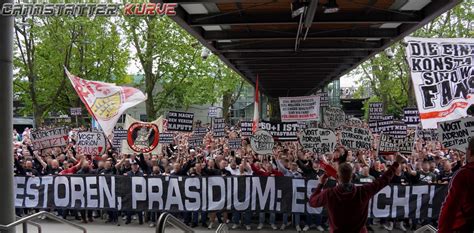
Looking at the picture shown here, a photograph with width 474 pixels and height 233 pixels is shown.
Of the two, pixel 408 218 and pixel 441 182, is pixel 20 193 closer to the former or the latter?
pixel 408 218

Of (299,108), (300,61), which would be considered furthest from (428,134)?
(300,61)

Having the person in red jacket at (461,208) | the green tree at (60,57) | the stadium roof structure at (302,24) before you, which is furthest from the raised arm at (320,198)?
the green tree at (60,57)

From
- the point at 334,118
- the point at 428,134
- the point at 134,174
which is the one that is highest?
the point at 334,118

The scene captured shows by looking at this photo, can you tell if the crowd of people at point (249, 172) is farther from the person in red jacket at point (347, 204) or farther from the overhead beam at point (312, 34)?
the person in red jacket at point (347, 204)

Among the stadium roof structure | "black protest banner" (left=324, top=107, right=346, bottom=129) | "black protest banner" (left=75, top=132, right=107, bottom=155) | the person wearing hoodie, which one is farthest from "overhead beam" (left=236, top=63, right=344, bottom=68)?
"black protest banner" (left=75, top=132, right=107, bottom=155)

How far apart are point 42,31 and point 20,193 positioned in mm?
23902

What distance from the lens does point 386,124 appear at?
49.3ft

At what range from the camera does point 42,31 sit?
115 ft

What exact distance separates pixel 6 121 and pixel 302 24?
5740 mm

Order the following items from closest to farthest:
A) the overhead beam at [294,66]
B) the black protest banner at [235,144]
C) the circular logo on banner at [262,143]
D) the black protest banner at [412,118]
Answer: the circular logo on banner at [262,143], the black protest banner at [235,144], the black protest banner at [412,118], the overhead beam at [294,66]

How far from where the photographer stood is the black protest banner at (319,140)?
13.4 m

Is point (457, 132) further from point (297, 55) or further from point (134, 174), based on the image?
point (134, 174)

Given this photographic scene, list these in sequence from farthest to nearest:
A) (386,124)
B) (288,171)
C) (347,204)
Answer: (386,124), (288,171), (347,204)

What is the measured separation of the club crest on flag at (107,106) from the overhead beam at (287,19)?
6.58 m
